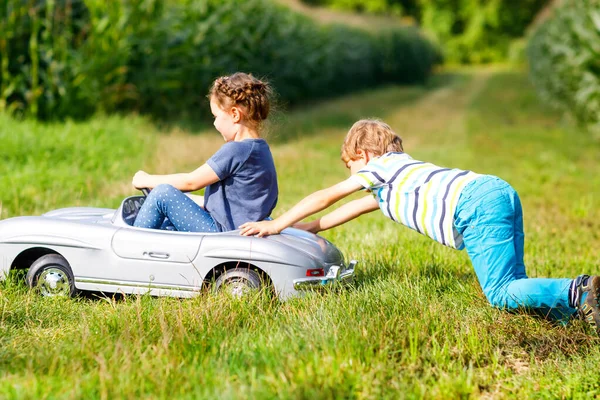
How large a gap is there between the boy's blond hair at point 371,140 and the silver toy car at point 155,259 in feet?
1.77

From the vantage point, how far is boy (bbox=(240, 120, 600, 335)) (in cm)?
359

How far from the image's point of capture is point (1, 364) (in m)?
2.95

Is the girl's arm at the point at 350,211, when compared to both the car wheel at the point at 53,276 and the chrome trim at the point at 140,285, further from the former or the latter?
the car wheel at the point at 53,276

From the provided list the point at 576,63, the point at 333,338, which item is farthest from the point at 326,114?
the point at 333,338

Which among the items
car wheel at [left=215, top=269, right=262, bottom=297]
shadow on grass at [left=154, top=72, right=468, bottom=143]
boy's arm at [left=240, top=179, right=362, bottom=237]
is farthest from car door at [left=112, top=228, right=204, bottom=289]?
shadow on grass at [left=154, top=72, right=468, bottom=143]

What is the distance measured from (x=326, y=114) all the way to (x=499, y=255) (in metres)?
13.6

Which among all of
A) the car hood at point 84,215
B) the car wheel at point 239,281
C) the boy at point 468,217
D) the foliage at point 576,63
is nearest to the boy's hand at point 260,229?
the boy at point 468,217

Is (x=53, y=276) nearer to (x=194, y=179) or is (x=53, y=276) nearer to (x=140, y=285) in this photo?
(x=140, y=285)

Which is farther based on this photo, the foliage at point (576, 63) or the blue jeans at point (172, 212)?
the foliage at point (576, 63)

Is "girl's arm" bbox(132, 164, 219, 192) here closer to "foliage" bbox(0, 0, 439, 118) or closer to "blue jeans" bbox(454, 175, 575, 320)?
"blue jeans" bbox(454, 175, 575, 320)

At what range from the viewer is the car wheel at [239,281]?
3.80m

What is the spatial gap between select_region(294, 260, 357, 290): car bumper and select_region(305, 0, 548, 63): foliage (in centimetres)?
4712

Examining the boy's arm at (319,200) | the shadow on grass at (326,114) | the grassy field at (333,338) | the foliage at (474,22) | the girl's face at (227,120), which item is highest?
the foliage at (474,22)

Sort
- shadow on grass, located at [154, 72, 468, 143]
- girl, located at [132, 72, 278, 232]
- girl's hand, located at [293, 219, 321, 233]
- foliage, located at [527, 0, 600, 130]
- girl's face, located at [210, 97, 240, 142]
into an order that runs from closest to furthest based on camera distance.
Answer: girl, located at [132, 72, 278, 232], girl's face, located at [210, 97, 240, 142], girl's hand, located at [293, 219, 321, 233], shadow on grass, located at [154, 72, 468, 143], foliage, located at [527, 0, 600, 130]
